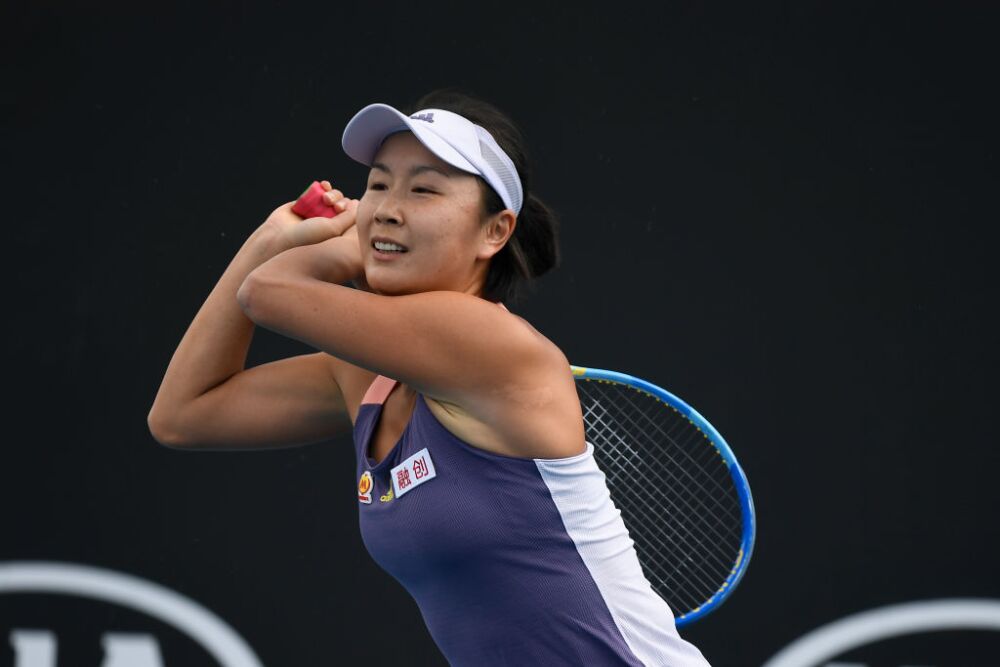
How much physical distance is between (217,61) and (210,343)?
171cm

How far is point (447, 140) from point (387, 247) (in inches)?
7.5

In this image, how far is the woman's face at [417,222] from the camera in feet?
6.60

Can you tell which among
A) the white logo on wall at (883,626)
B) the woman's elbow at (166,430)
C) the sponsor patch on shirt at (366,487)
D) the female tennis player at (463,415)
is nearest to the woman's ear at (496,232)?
the female tennis player at (463,415)

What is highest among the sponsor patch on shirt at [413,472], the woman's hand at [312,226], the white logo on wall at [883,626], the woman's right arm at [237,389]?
the woman's hand at [312,226]

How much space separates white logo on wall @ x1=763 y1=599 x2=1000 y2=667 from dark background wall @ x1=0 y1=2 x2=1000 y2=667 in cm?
4

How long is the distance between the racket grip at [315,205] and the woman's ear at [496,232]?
1.17 feet

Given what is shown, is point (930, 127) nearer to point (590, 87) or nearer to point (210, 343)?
point (590, 87)

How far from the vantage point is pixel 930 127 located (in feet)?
12.4

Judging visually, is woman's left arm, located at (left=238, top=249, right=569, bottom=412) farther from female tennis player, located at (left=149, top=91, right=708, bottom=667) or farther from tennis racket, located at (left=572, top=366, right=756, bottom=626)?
tennis racket, located at (left=572, top=366, right=756, bottom=626)

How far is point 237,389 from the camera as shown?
93.7 inches

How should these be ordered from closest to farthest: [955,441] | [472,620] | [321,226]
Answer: [472,620], [321,226], [955,441]

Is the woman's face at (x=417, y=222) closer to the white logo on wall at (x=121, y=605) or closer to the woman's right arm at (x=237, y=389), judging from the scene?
the woman's right arm at (x=237, y=389)

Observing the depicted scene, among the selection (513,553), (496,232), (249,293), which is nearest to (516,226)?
(496,232)

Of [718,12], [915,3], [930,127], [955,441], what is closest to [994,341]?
[955,441]
